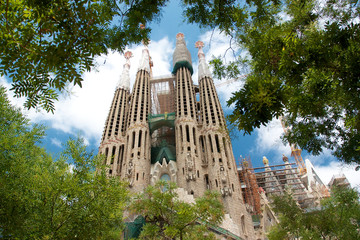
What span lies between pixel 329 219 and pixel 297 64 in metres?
11.6

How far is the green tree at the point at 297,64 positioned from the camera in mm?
3943

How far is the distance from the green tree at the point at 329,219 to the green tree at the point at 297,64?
23.6 feet

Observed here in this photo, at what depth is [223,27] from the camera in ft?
17.9

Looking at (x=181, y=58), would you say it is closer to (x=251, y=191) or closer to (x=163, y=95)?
(x=163, y=95)

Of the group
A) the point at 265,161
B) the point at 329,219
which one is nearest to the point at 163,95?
the point at 265,161

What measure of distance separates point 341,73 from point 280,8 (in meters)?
3.27

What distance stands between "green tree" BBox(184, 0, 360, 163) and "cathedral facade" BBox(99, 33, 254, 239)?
68.2 feet

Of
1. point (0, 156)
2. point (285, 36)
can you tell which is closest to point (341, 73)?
point (285, 36)

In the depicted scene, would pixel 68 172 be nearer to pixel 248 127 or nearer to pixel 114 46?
pixel 114 46

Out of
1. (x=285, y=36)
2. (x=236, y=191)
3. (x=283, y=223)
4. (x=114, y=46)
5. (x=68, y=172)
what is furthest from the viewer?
(x=236, y=191)

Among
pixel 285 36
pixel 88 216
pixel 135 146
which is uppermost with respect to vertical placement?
pixel 135 146

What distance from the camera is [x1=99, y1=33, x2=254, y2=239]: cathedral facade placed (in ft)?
92.5

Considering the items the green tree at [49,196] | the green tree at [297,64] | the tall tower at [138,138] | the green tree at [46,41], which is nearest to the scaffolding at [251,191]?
the tall tower at [138,138]

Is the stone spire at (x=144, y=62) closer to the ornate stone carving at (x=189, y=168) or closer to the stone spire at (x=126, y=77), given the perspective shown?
the stone spire at (x=126, y=77)
